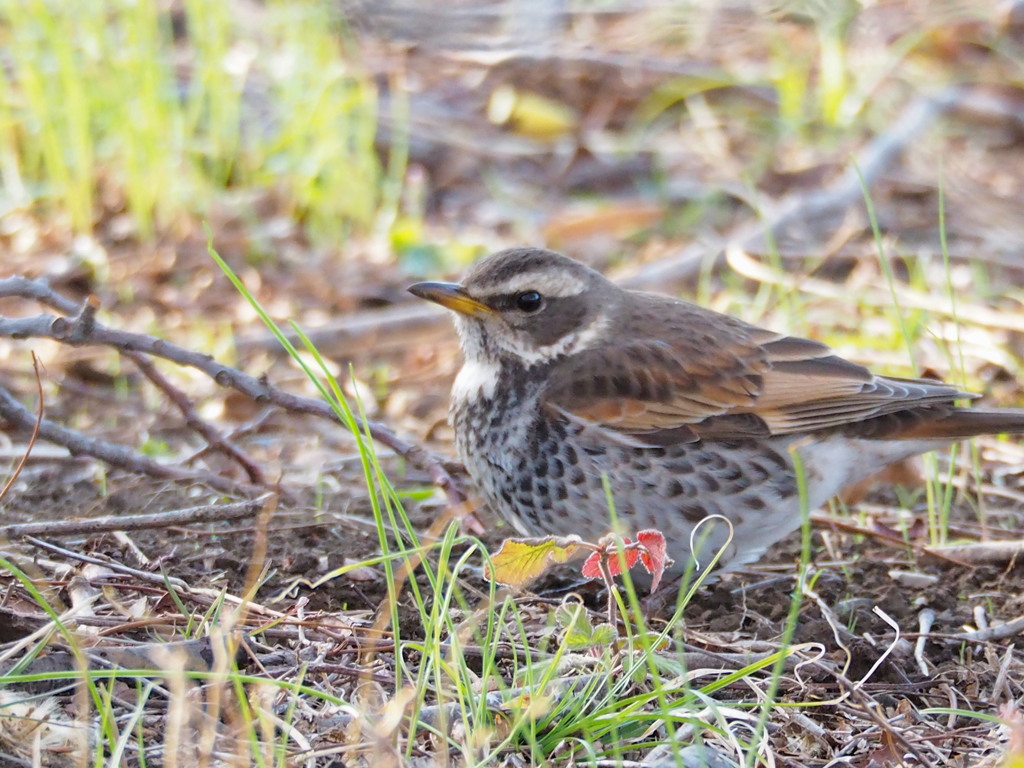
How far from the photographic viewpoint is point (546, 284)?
17.3 ft

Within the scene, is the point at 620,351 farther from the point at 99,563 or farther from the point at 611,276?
the point at 611,276

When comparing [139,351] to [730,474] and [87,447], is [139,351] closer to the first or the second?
[87,447]

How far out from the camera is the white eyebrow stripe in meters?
5.16

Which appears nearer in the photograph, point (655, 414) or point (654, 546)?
point (654, 546)

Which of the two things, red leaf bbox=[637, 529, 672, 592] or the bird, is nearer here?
red leaf bbox=[637, 529, 672, 592]

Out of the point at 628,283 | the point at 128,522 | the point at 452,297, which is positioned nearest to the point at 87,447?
the point at 128,522

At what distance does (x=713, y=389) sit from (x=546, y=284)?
0.79 m

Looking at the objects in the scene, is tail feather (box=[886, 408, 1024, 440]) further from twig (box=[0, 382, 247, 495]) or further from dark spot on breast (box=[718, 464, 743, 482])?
twig (box=[0, 382, 247, 495])

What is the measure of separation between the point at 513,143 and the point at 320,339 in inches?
137

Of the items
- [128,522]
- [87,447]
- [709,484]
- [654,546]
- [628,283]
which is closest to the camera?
[654,546]

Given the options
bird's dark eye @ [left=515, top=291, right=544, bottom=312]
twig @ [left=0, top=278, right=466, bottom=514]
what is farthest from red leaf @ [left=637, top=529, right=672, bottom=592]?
bird's dark eye @ [left=515, top=291, right=544, bottom=312]

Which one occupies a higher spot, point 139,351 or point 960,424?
point 139,351

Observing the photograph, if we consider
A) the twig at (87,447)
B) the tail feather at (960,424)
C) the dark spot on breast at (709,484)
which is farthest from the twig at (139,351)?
the tail feather at (960,424)

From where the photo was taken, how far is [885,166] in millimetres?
9312
